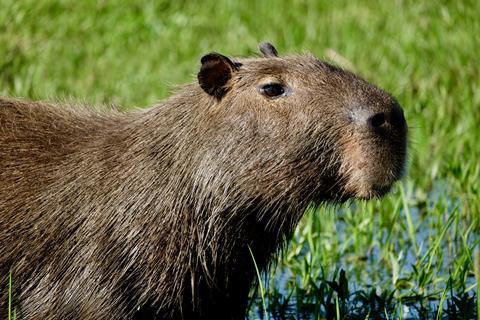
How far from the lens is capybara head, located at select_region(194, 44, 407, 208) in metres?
4.42

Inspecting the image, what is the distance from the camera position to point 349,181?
4457 mm

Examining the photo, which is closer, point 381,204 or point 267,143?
point 267,143

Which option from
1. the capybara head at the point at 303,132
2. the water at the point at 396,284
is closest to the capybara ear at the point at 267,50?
the capybara head at the point at 303,132

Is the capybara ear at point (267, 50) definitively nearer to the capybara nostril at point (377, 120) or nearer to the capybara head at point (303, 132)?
the capybara head at point (303, 132)

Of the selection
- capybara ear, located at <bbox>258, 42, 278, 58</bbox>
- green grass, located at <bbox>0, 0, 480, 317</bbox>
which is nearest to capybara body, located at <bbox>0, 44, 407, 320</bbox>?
capybara ear, located at <bbox>258, 42, 278, 58</bbox>

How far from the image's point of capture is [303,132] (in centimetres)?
450

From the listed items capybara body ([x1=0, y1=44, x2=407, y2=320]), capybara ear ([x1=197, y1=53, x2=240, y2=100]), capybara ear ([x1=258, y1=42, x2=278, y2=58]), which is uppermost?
capybara ear ([x1=258, y1=42, x2=278, y2=58])

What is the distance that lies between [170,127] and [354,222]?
1641 mm

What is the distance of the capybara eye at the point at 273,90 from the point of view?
15.0 feet

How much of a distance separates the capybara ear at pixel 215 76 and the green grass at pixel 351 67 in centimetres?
69

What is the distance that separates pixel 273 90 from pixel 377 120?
0.42 metres

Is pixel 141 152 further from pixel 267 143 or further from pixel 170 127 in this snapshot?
pixel 267 143

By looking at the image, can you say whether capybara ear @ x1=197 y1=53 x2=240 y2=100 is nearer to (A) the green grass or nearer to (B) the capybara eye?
(B) the capybara eye

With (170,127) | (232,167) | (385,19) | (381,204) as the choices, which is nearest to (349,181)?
(232,167)
